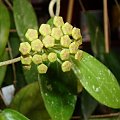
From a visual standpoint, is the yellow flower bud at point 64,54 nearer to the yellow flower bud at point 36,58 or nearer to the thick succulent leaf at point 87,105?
the yellow flower bud at point 36,58

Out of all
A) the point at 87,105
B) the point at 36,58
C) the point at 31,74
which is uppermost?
the point at 36,58

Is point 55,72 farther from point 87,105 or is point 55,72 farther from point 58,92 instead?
point 87,105

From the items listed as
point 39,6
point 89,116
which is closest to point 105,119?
point 89,116

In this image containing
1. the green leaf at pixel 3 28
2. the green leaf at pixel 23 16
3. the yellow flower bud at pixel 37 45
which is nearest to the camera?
the yellow flower bud at pixel 37 45

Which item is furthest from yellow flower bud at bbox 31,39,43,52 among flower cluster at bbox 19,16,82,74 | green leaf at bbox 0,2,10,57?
green leaf at bbox 0,2,10,57

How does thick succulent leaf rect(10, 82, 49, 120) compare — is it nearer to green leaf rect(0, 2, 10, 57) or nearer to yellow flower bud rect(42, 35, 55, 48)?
green leaf rect(0, 2, 10, 57)

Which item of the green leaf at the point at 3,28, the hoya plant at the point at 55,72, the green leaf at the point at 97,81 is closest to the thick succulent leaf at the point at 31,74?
the hoya plant at the point at 55,72

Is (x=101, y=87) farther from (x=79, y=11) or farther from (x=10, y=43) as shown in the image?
(x=79, y=11)

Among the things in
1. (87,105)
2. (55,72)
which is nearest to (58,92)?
(55,72)
